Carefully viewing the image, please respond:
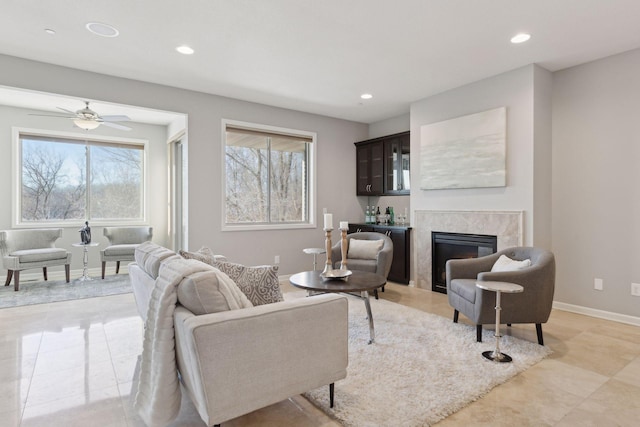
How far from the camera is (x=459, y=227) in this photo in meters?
4.51

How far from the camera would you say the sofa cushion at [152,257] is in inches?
86.8

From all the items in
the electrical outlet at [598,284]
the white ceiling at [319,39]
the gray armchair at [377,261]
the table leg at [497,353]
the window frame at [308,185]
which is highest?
the white ceiling at [319,39]

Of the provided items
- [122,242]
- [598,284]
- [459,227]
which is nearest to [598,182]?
[598,284]

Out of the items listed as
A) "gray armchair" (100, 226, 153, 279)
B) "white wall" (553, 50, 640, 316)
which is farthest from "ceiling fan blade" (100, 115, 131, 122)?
"white wall" (553, 50, 640, 316)

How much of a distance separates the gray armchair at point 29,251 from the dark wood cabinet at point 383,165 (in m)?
4.93

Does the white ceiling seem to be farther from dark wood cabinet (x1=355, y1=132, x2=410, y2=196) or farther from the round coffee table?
the round coffee table

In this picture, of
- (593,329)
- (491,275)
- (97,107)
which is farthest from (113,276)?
(593,329)

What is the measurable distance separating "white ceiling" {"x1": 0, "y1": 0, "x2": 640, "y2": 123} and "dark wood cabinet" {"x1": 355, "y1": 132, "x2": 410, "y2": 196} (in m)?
1.22

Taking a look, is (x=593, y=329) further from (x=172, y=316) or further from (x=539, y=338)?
(x=172, y=316)

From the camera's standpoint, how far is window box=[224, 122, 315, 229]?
214 inches

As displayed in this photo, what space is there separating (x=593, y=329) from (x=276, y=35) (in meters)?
4.13

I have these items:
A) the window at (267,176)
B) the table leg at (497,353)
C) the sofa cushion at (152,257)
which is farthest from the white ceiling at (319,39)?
the table leg at (497,353)

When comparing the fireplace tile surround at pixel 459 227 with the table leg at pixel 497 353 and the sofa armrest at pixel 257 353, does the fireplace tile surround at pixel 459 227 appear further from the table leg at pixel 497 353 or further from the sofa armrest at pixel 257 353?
the sofa armrest at pixel 257 353

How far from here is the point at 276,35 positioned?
10.5ft
